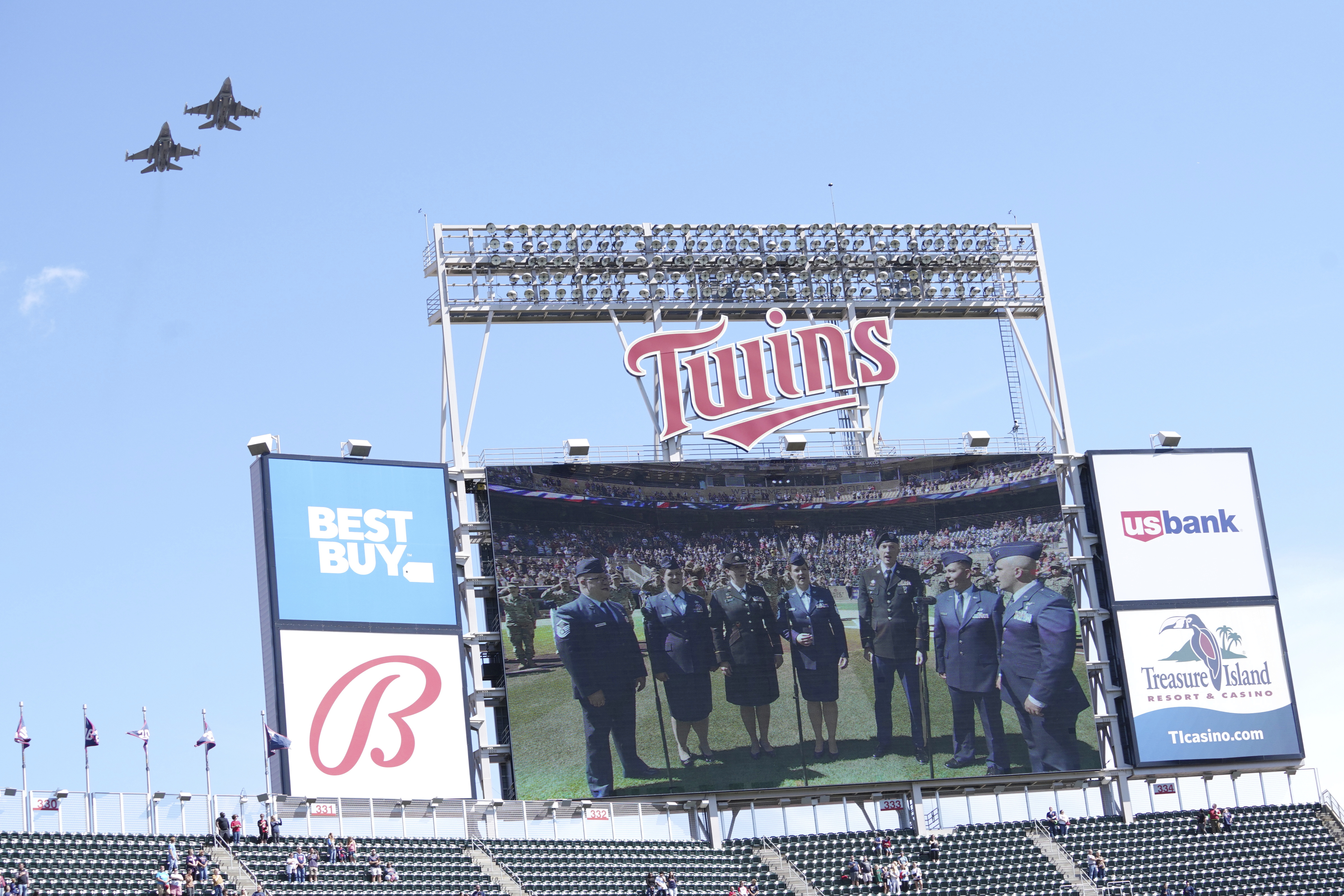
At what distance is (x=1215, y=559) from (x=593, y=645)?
15.6m

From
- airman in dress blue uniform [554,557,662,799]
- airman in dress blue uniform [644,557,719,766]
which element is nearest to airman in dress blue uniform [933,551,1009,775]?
airman in dress blue uniform [644,557,719,766]

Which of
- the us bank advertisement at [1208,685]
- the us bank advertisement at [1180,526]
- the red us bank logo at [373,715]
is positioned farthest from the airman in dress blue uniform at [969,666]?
the red us bank logo at [373,715]

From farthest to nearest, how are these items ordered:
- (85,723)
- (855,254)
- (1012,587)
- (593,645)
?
(855,254) → (1012,587) → (593,645) → (85,723)

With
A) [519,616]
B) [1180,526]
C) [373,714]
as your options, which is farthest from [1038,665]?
[373,714]

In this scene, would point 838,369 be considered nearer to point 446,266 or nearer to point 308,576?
point 446,266

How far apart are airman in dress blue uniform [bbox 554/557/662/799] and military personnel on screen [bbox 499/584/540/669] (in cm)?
50

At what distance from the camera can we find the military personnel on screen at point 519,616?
43.7m

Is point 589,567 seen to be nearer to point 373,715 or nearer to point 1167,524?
point 373,715

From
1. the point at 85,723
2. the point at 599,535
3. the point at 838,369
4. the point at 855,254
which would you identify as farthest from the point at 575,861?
the point at 855,254

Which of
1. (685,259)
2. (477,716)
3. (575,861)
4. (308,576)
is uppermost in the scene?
(685,259)

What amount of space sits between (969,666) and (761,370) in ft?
27.0

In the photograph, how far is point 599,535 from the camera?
44531mm

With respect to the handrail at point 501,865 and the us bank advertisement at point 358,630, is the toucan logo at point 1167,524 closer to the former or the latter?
the us bank advertisement at point 358,630

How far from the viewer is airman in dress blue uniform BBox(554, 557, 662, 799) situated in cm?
4331
